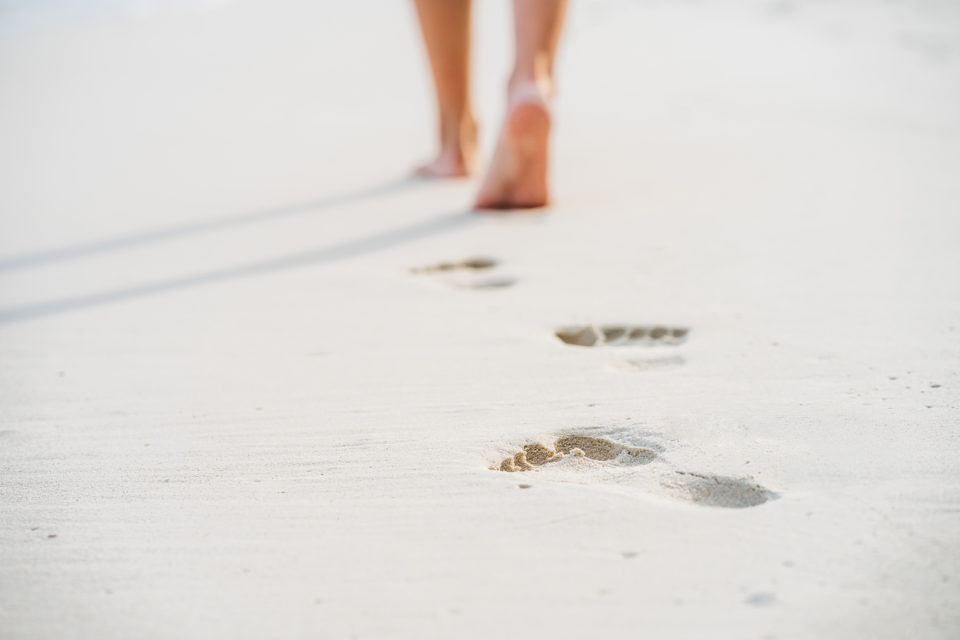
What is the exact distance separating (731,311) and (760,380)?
1.01 feet

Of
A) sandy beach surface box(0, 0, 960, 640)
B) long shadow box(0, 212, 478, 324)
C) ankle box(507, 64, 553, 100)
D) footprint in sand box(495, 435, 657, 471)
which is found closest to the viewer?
sandy beach surface box(0, 0, 960, 640)

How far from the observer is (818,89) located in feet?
12.2

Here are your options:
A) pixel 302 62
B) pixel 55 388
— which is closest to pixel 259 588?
pixel 55 388

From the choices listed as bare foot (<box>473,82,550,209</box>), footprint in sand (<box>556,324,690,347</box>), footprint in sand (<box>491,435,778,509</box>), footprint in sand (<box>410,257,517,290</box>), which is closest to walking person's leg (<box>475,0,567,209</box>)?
bare foot (<box>473,82,550,209</box>)

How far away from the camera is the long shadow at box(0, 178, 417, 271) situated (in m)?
2.28

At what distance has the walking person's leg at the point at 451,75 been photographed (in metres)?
2.92

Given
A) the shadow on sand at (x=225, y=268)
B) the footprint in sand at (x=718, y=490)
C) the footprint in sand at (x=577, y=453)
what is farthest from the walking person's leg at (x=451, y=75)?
the footprint in sand at (x=718, y=490)

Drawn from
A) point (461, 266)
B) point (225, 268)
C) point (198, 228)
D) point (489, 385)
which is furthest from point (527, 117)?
point (489, 385)

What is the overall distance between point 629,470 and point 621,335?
0.49m

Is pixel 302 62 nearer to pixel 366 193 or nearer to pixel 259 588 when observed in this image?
pixel 366 193

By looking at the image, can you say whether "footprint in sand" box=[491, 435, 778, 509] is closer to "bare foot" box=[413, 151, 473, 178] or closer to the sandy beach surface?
the sandy beach surface

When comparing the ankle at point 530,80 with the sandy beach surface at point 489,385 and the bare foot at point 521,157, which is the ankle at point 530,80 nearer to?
the bare foot at point 521,157

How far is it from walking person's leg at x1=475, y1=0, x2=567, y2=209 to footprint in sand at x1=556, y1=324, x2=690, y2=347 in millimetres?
822

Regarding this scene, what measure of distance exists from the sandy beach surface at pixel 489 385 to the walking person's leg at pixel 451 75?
119 millimetres
